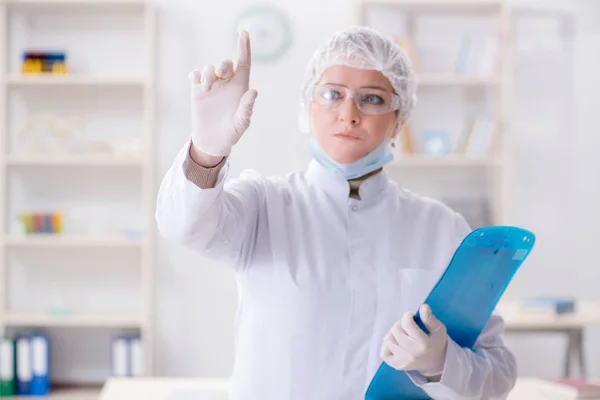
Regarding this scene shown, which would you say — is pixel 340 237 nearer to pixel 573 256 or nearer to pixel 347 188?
pixel 347 188

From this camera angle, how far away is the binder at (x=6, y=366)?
395 centimetres

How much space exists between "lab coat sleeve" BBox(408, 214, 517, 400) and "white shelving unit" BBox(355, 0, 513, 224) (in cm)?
250

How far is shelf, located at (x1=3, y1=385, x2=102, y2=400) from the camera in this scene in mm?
4000

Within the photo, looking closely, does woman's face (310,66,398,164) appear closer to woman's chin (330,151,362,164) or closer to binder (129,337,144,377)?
woman's chin (330,151,362,164)

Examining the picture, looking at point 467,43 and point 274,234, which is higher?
point 467,43

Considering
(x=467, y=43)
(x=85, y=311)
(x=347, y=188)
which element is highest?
(x=467, y=43)

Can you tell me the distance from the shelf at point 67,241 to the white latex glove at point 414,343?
113 inches

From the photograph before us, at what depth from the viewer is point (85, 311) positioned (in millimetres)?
4254

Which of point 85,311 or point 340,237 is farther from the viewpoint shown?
point 85,311

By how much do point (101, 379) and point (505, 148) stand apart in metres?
2.54

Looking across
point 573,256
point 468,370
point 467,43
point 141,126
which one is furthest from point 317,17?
point 468,370

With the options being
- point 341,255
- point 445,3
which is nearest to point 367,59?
point 341,255

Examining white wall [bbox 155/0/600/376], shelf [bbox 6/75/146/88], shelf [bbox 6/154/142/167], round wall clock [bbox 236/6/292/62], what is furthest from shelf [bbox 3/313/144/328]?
round wall clock [bbox 236/6/292/62]

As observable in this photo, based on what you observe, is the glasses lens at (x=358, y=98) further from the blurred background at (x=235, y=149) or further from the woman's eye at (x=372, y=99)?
the blurred background at (x=235, y=149)
